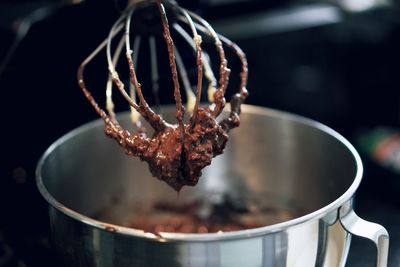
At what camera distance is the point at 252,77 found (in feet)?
3.69

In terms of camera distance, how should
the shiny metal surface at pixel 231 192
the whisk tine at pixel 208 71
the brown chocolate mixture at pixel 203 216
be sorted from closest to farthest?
the shiny metal surface at pixel 231 192 → the whisk tine at pixel 208 71 → the brown chocolate mixture at pixel 203 216

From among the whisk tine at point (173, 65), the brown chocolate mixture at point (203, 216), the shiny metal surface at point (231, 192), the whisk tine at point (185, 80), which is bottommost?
the brown chocolate mixture at point (203, 216)

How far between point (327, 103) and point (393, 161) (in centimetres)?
26

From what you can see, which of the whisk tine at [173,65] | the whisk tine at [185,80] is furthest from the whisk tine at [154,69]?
the whisk tine at [173,65]

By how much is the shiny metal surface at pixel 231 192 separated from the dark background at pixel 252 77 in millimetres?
66

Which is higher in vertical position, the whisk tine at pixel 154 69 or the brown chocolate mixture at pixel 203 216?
the whisk tine at pixel 154 69

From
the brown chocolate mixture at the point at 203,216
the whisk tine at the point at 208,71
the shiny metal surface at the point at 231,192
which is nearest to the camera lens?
the shiny metal surface at the point at 231,192

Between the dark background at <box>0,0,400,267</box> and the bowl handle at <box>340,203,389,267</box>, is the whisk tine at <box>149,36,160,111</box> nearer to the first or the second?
the dark background at <box>0,0,400,267</box>

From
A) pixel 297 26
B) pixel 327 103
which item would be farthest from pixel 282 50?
pixel 327 103

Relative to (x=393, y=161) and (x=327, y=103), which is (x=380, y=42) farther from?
(x=393, y=161)

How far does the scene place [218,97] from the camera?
593mm

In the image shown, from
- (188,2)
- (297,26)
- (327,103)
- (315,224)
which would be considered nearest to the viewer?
(315,224)

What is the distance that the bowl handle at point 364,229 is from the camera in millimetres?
578

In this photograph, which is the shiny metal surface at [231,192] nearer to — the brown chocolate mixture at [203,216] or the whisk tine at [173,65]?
the brown chocolate mixture at [203,216]
